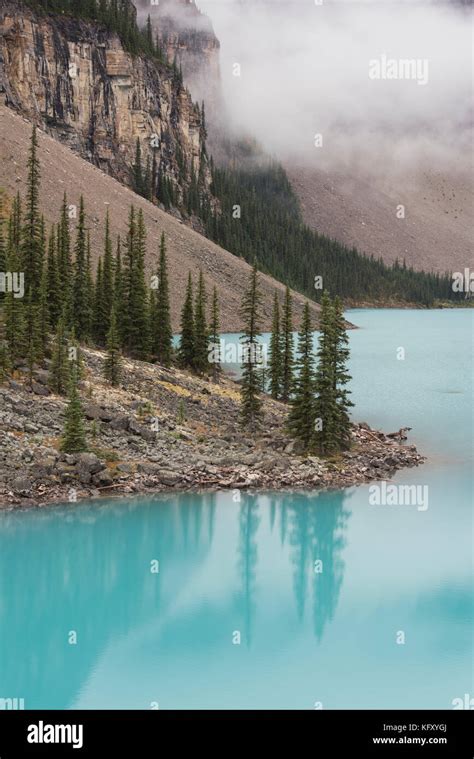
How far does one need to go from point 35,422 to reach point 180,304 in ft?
222

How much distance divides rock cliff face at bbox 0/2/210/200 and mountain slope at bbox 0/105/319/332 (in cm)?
3195

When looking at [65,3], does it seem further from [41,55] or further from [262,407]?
[262,407]

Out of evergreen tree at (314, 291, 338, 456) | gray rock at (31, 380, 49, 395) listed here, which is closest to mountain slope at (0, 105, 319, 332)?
gray rock at (31, 380, 49, 395)

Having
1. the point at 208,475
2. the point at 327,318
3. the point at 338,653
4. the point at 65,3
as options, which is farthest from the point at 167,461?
the point at 65,3

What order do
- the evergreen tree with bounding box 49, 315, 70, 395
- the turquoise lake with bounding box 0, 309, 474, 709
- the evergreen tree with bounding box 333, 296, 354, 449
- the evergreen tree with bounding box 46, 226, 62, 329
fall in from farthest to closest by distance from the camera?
the evergreen tree with bounding box 46, 226, 62, 329, the evergreen tree with bounding box 49, 315, 70, 395, the evergreen tree with bounding box 333, 296, 354, 449, the turquoise lake with bounding box 0, 309, 474, 709

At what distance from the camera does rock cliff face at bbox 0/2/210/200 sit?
156 m

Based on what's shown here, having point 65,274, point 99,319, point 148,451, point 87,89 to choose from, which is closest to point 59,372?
point 148,451

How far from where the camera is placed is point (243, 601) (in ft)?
97.3

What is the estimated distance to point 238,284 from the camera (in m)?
131

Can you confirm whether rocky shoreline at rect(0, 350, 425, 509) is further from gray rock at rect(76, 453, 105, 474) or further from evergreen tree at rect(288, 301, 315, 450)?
evergreen tree at rect(288, 301, 315, 450)

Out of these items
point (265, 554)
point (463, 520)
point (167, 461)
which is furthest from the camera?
point (167, 461)

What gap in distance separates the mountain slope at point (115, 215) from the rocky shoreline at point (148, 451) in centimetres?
5705

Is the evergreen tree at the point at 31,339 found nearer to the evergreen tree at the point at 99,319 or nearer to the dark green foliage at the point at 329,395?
the evergreen tree at the point at 99,319

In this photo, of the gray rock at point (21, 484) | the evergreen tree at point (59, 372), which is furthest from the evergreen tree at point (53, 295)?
the gray rock at point (21, 484)
